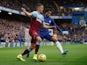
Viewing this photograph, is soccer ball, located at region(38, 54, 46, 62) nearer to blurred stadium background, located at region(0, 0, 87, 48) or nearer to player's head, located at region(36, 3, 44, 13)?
player's head, located at region(36, 3, 44, 13)

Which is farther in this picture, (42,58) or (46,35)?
(46,35)

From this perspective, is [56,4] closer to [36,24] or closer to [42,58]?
[36,24]

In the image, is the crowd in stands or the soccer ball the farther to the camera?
the crowd in stands

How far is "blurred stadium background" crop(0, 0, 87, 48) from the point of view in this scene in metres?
49.7

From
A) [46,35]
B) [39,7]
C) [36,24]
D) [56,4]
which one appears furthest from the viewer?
[56,4]

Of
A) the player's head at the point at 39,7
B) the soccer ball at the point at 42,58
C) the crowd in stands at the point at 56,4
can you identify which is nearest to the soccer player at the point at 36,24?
the player's head at the point at 39,7

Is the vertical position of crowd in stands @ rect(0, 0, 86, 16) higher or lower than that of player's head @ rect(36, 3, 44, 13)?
higher

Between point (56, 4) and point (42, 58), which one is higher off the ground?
point (56, 4)

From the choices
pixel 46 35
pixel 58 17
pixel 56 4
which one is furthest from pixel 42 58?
pixel 56 4

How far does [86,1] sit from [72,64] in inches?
2646

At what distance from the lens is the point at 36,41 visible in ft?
39.9

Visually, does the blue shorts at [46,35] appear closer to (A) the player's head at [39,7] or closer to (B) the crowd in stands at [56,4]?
(A) the player's head at [39,7]

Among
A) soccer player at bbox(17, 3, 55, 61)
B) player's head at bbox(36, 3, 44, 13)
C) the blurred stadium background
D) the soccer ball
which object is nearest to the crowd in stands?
the blurred stadium background

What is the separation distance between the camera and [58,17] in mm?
69562
